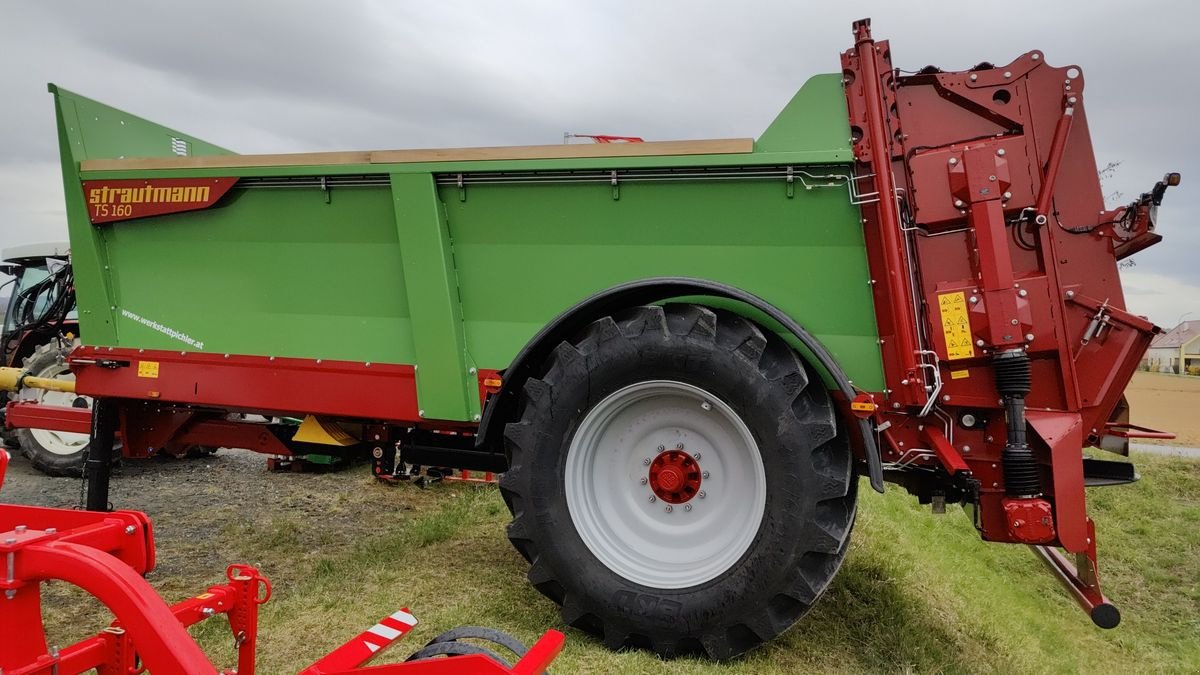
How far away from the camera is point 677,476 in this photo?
10.6 feet

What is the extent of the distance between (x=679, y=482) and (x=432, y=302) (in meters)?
1.43

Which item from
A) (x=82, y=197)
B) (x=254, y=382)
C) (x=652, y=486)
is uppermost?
(x=82, y=197)

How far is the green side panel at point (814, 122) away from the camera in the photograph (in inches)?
122

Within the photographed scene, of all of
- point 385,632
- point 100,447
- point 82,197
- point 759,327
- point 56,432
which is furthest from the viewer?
point 56,432

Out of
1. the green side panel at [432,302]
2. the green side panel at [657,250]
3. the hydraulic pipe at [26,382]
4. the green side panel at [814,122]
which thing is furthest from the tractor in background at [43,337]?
the green side panel at [814,122]

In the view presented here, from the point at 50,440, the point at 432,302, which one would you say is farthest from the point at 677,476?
the point at 50,440

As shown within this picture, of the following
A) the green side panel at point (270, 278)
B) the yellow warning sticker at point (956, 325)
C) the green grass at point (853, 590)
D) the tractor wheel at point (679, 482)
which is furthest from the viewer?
the green side panel at point (270, 278)

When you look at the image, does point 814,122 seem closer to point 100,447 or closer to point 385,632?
point 385,632

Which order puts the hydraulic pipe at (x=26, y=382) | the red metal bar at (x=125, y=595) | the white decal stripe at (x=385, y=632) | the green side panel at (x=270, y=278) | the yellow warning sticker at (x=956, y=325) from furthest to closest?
the hydraulic pipe at (x=26, y=382)
the green side panel at (x=270, y=278)
the yellow warning sticker at (x=956, y=325)
the white decal stripe at (x=385, y=632)
the red metal bar at (x=125, y=595)

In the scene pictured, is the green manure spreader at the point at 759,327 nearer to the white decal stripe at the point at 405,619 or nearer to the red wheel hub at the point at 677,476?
the red wheel hub at the point at 677,476

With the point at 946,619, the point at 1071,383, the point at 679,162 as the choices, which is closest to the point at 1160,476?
the point at 946,619

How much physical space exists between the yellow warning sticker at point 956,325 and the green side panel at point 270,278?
2.42m

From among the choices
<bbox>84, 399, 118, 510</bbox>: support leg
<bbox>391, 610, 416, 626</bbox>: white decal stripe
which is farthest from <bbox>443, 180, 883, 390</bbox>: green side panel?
<bbox>84, 399, 118, 510</bbox>: support leg

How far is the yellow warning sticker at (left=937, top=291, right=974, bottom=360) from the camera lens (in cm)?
301
